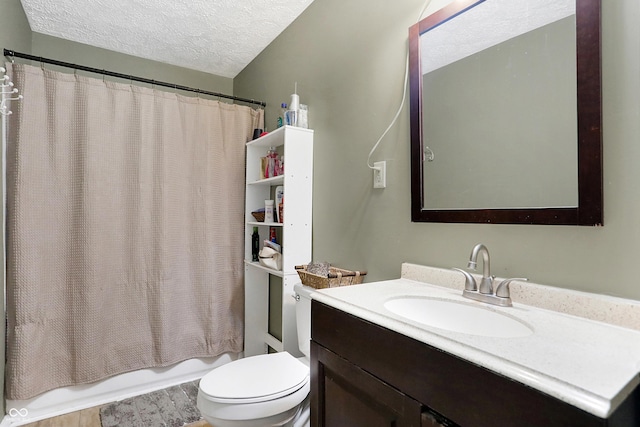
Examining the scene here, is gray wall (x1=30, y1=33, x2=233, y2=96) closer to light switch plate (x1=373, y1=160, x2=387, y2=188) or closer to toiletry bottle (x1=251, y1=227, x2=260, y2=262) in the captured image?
toiletry bottle (x1=251, y1=227, x2=260, y2=262)

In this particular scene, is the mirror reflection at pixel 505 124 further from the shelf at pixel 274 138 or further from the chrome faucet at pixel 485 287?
the shelf at pixel 274 138

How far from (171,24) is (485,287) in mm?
2318

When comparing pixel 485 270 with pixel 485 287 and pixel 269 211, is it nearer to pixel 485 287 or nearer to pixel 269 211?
pixel 485 287

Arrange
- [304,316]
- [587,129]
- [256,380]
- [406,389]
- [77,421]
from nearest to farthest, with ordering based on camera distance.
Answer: [406,389] < [587,129] < [256,380] < [304,316] < [77,421]

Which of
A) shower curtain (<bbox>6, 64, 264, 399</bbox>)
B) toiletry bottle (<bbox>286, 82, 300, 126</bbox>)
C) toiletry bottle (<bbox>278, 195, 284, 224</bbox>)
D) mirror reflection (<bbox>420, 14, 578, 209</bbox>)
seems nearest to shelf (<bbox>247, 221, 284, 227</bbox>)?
toiletry bottle (<bbox>278, 195, 284, 224</bbox>)

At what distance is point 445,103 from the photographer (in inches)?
48.9

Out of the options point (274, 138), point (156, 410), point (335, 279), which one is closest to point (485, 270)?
point (335, 279)

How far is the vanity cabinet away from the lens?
1.77 ft

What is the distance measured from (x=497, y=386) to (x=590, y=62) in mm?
845

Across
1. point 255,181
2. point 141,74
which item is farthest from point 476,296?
point 141,74

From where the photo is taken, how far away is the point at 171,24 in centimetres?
213

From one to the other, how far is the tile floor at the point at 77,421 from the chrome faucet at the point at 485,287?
162 cm

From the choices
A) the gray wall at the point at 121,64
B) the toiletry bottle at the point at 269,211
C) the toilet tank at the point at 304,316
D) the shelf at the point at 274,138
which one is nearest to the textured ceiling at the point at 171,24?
the gray wall at the point at 121,64

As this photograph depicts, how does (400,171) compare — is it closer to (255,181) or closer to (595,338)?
(595,338)
